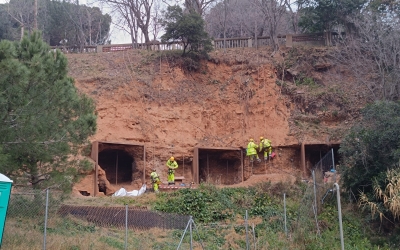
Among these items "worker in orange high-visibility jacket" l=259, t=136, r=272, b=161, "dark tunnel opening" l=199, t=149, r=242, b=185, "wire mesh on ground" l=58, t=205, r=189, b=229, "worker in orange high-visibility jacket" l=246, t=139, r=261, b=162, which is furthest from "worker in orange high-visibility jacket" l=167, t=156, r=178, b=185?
"wire mesh on ground" l=58, t=205, r=189, b=229

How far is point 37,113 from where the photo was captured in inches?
562

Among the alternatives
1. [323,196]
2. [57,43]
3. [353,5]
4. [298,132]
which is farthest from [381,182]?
[57,43]

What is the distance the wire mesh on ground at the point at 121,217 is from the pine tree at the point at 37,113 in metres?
2.16

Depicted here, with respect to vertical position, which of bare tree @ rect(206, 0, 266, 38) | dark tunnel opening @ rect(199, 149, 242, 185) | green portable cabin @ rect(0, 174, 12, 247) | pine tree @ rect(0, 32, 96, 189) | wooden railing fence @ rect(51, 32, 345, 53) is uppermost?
bare tree @ rect(206, 0, 266, 38)

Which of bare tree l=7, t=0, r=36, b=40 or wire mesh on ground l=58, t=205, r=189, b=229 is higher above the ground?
bare tree l=7, t=0, r=36, b=40

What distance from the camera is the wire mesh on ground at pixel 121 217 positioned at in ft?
57.1

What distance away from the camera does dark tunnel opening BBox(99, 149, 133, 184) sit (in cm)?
2802

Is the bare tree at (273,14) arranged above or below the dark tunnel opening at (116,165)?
above

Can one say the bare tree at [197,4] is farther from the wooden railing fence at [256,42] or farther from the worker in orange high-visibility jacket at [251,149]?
the worker in orange high-visibility jacket at [251,149]

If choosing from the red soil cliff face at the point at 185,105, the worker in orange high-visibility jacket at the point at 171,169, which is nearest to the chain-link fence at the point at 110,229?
the worker in orange high-visibility jacket at the point at 171,169

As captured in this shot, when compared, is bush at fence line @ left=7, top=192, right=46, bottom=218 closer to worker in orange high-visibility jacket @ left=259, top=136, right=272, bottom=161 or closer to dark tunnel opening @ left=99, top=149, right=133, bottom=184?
dark tunnel opening @ left=99, top=149, right=133, bottom=184

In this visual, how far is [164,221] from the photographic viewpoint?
709 inches

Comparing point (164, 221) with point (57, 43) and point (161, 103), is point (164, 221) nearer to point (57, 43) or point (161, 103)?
point (161, 103)

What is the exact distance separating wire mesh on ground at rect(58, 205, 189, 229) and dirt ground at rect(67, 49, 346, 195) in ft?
26.8
